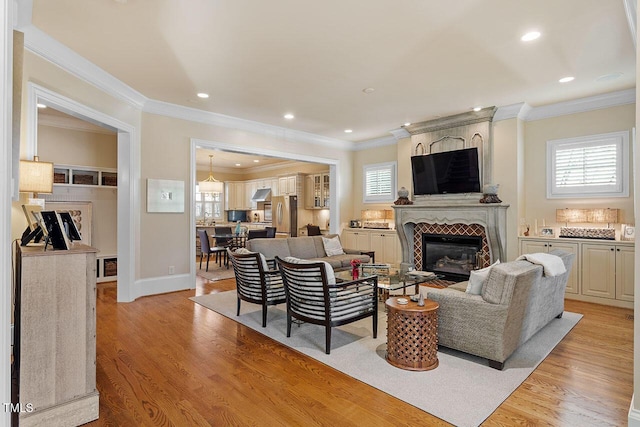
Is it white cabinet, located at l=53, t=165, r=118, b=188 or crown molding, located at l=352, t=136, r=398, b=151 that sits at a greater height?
crown molding, located at l=352, t=136, r=398, b=151

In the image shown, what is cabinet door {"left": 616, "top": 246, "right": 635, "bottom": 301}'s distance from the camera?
4.58m

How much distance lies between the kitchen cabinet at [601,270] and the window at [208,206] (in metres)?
9.67

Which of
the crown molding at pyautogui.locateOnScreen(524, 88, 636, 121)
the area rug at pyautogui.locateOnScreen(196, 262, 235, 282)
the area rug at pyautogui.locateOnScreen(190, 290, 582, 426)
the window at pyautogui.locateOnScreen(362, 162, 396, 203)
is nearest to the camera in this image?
the area rug at pyautogui.locateOnScreen(190, 290, 582, 426)

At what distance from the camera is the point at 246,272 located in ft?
13.6

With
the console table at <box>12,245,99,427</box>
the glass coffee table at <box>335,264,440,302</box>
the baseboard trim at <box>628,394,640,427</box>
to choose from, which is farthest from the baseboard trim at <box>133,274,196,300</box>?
the baseboard trim at <box>628,394,640,427</box>

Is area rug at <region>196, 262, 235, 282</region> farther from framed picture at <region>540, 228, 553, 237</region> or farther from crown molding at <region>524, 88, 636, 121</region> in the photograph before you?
crown molding at <region>524, 88, 636, 121</region>

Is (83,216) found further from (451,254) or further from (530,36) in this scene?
(530,36)

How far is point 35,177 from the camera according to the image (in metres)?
2.83

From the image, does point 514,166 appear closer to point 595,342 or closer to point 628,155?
point 628,155

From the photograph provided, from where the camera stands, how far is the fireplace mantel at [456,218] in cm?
563

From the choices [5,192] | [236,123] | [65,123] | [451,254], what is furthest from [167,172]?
[451,254]

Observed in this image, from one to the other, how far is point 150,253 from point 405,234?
469 cm

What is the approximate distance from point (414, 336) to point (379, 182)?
5.53m

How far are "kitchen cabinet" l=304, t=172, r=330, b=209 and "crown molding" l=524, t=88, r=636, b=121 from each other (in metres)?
4.91
